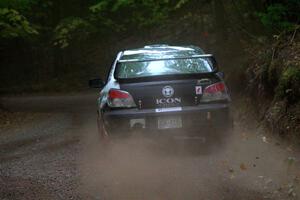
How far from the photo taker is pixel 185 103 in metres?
8.70

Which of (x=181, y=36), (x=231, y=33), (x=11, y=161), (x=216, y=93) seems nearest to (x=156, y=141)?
(x=216, y=93)

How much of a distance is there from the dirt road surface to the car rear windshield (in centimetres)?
104

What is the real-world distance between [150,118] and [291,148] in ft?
6.95

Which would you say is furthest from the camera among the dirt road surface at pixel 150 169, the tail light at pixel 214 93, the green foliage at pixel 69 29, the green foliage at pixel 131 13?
the green foliage at pixel 69 29

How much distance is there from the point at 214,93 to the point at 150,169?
1.56 meters

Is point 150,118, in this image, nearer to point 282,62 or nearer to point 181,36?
point 282,62

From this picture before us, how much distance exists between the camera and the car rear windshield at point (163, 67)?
8.96 meters

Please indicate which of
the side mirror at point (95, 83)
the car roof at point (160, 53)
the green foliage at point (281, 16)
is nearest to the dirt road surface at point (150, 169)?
the side mirror at point (95, 83)

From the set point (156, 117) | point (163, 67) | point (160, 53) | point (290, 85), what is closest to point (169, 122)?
point (156, 117)

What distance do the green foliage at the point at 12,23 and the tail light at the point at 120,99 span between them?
10.5m

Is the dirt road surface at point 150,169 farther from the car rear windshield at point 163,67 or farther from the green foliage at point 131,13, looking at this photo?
the green foliage at point 131,13

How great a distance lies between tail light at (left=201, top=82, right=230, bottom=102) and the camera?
28.8 feet

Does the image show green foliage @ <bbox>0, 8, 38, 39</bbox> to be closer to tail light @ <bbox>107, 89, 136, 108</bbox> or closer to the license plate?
tail light @ <bbox>107, 89, 136, 108</bbox>

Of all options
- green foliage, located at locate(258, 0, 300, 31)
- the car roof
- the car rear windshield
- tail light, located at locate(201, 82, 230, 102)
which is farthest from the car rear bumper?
green foliage, located at locate(258, 0, 300, 31)
